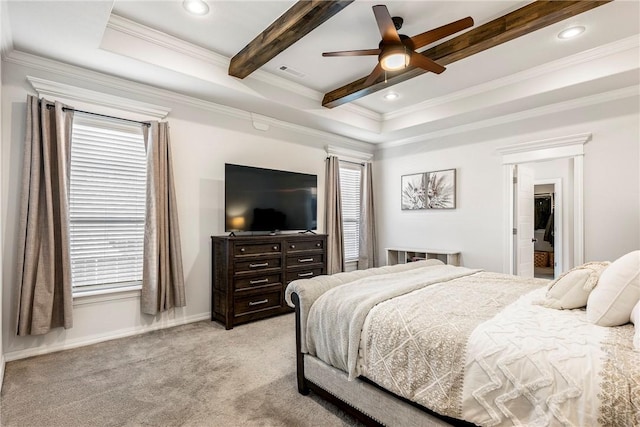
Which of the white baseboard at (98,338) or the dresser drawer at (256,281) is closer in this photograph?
the white baseboard at (98,338)

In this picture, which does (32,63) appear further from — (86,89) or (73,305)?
(73,305)

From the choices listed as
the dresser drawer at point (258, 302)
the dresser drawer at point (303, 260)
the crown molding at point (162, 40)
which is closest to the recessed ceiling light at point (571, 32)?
the crown molding at point (162, 40)

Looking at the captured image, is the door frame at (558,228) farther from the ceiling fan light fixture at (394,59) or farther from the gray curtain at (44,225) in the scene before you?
the gray curtain at (44,225)

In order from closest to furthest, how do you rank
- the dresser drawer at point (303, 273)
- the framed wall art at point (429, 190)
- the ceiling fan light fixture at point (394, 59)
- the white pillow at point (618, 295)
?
the white pillow at point (618, 295)
the ceiling fan light fixture at point (394, 59)
the dresser drawer at point (303, 273)
the framed wall art at point (429, 190)

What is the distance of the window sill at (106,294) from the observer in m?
3.12

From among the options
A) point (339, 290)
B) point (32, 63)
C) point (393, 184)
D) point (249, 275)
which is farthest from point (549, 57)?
point (32, 63)

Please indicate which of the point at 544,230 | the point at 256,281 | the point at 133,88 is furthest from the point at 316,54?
the point at 544,230

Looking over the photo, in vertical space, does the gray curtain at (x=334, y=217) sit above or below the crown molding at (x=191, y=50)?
below

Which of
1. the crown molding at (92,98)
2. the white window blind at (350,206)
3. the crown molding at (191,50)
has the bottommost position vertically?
the white window blind at (350,206)

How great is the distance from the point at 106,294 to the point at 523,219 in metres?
5.32

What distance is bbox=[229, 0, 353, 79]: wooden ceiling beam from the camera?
90.8 inches

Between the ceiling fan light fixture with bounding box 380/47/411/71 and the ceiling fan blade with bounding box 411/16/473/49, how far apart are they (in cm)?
12

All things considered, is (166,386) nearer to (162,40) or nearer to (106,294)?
(106,294)

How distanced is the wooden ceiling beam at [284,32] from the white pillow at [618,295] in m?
2.16
